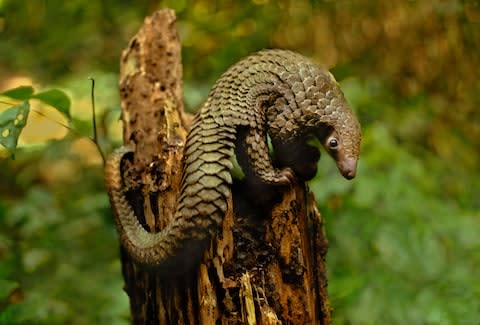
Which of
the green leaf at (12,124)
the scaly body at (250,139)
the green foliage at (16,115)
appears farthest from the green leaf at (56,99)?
the scaly body at (250,139)

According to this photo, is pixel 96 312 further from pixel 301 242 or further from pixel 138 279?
pixel 301 242

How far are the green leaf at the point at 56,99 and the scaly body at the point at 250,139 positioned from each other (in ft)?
1.45

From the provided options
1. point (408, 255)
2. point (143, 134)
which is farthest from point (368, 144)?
point (143, 134)

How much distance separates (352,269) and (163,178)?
3.10ft

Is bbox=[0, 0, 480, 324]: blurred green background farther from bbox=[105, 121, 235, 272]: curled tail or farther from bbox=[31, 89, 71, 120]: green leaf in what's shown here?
bbox=[105, 121, 235, 272]: curled tail

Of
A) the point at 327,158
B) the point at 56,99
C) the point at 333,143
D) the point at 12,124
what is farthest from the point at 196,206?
the point at 327,158

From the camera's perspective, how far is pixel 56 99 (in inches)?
63.6

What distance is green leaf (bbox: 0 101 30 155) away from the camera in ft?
4.45

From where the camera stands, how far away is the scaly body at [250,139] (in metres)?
1.26

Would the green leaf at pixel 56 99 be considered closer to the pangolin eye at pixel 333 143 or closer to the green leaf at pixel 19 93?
the green leaf at pixel 19 93

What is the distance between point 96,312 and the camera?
6.86 feet

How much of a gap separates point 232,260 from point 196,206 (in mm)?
163

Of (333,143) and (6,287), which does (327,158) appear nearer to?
(333,143)

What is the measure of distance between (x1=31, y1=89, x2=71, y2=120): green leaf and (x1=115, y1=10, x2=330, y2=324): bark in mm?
203
